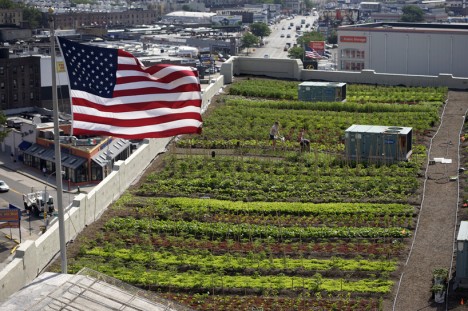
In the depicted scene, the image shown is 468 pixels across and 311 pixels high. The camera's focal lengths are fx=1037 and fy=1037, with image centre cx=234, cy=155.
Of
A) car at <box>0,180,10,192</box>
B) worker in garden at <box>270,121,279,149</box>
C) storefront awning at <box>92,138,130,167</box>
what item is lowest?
car at <box>0,180,10,192</box>

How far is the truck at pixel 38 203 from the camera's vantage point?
79.6m

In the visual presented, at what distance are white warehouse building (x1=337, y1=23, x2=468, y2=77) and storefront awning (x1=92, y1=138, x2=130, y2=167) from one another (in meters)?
26.4

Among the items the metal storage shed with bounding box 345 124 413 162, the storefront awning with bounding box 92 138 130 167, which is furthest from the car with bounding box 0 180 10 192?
the metal storage shed with bounding box 345 124 413 162

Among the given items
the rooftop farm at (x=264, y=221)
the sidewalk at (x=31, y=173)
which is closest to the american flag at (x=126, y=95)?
the rooftop farm at (x=264, y=221)

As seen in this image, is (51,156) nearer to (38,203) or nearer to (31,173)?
(31,173)

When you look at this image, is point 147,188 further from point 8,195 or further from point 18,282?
point 8,195

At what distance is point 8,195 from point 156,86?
216ft

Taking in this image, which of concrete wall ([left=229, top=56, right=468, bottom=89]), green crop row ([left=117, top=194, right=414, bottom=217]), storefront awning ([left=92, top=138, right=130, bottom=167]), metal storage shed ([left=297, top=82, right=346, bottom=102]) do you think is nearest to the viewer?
green crop row ([left=117, top=194, right=414, bottom=217])

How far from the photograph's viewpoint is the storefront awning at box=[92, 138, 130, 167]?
9569 centimetres

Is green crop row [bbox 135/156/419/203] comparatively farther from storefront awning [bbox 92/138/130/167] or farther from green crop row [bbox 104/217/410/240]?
storefront awning [bbox 92/138/130/167]

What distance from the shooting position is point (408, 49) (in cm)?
7206

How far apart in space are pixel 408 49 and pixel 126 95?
46535 millimetres

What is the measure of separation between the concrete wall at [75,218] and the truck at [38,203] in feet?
108

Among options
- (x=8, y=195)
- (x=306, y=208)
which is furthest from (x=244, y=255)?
(x=8, y=195)
